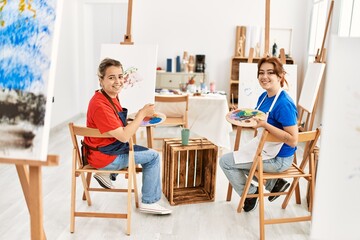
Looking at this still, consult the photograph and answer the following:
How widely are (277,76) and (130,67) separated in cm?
139

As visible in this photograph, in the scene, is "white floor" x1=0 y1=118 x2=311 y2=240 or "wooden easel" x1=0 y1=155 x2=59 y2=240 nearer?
"wooden easel" x1=0 y1=155 x2=59 y2=240

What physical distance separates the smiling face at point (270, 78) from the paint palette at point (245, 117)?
18 centimetres

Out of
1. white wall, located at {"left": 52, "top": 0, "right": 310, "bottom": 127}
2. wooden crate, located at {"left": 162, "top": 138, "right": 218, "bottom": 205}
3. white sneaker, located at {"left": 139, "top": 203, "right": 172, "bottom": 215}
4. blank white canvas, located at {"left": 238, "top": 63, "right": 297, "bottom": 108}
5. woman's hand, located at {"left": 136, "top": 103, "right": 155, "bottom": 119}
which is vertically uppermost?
white wall, located at {"left": 52, "top": 0, "right": 310, "bottom": 127}

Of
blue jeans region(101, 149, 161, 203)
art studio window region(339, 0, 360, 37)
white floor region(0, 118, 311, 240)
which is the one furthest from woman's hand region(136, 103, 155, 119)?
art studio window region(339, 0, 360, 37)

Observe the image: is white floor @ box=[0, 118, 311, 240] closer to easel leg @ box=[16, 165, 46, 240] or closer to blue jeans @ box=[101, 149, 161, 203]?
blue jeans @ box=[101, 149, 161, 203]

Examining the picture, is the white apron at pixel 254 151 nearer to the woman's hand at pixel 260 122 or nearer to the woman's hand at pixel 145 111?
the woman's hand at pixel 260 122

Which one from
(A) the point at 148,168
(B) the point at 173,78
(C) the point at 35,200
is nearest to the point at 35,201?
(C) the point at 35,200

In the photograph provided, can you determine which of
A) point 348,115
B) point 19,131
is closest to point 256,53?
point 348,115

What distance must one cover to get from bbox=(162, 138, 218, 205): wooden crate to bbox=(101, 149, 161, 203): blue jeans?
22 centimetres

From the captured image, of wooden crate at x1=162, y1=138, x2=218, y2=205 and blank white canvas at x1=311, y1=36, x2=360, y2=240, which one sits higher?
blank white canvas at x1=311, y1=36, x2=360, y2=240

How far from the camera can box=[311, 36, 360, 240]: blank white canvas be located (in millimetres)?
1418

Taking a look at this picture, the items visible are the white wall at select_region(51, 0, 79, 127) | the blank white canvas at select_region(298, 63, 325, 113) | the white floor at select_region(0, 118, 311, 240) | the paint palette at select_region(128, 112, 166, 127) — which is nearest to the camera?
the white floor at select_region(0, 118, 311, 240)

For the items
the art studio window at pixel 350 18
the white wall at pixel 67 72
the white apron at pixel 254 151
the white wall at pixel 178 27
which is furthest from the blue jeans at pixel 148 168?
the white wall at pixel 178 27

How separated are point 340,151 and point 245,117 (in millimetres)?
1084
